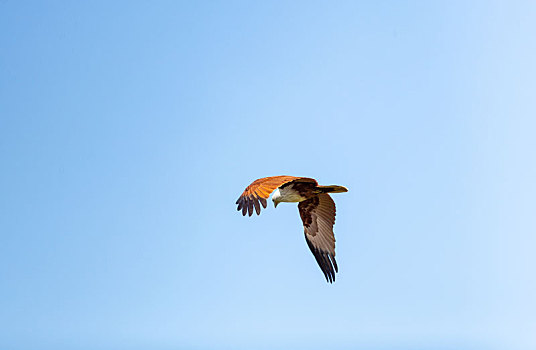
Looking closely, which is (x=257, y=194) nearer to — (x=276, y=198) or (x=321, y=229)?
(x=276, y=198)

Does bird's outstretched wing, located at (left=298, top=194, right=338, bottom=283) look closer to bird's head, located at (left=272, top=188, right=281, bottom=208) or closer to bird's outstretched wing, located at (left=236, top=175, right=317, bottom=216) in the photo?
bird's head, located at (left=272, top=188, right=281, bottom=208)

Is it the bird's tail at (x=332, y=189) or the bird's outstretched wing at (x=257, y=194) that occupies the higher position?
the bird's tail at (x=332, y=189)

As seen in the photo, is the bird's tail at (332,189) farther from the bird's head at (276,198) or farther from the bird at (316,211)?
the bird's head at (276,198)

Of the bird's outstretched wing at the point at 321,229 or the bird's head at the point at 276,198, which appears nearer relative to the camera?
the bird's head at the point at 276,198

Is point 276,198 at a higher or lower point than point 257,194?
higher

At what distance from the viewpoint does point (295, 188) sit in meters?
13.1

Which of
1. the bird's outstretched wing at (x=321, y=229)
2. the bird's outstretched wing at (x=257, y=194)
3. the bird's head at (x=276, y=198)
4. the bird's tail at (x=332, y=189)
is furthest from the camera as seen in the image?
the bird's outstretched wing at (x=321, y=229)

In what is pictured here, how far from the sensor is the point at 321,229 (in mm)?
14477

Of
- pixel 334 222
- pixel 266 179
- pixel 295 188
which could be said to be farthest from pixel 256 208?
pixel 334 222

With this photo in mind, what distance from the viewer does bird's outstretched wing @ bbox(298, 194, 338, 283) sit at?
14.2 meters

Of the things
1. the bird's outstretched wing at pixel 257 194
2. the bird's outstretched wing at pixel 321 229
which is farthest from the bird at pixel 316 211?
the bird's outstretched wing at pixel 257 194

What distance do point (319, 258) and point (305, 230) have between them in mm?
838

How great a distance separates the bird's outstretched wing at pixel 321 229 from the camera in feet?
46.4

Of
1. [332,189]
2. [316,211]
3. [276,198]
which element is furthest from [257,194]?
[316,211]
